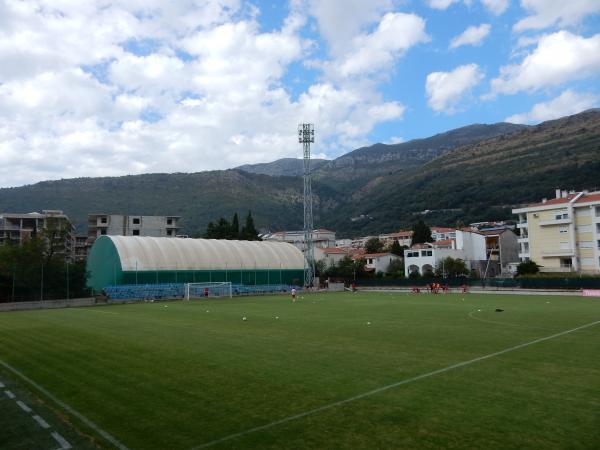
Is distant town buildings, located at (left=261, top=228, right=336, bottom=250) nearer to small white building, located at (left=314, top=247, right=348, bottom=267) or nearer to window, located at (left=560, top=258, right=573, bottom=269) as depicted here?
small white building, located at (left=314, top=247, right=348, bottom=267)

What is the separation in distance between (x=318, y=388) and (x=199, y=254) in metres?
56.8

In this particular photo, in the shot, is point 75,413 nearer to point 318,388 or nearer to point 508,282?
point 318,388

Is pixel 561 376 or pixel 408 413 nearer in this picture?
pixel 408 413

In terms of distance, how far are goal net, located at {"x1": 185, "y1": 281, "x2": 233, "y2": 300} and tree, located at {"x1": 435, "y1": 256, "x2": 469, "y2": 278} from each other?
3818 cm

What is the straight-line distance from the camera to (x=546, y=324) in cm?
2227

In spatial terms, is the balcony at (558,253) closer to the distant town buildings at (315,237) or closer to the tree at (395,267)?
the tree at (395,267)

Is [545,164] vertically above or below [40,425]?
above

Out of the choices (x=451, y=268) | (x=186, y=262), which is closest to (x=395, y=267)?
(x=451, y=268)

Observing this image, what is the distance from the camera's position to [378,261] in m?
102

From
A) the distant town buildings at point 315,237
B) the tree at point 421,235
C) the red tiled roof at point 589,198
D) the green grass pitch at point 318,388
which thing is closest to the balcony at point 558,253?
the red tiled roof at point 589,198

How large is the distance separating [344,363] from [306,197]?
5580cm

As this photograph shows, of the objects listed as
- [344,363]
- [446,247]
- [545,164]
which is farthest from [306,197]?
[545,164]

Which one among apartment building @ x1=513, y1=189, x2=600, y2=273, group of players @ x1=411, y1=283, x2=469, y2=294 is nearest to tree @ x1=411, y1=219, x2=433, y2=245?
apartment building @ x1=513, y1=189, x2=600, y2=273

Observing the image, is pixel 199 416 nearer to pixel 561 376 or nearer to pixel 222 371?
pixel 222 371
